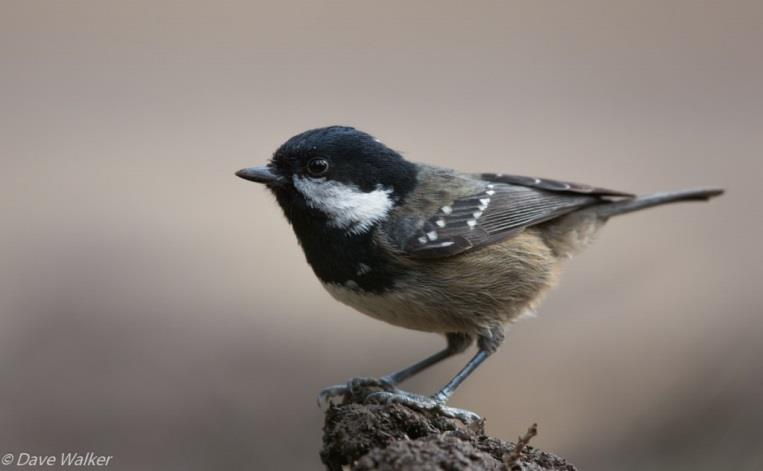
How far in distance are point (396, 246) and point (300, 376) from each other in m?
2.88

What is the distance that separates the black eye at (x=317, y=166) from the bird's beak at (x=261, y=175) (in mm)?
163

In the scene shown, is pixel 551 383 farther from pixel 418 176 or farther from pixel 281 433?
pixel 418 176

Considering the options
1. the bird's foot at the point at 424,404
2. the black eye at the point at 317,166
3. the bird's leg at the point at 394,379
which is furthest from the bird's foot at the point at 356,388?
the black eye at the point at 317,166

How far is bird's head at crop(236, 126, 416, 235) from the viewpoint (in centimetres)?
447

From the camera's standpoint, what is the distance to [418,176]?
499 cm

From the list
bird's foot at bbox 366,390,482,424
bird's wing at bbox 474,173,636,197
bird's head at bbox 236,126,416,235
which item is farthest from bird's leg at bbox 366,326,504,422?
bird's wing at bbox 474,173,636,197

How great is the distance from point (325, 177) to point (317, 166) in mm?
71

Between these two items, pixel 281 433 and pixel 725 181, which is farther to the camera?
pixel 725 181

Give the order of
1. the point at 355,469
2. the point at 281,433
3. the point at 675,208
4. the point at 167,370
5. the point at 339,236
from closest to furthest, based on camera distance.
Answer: the point at 355,469, the point at 339,236, the point at 281,433, the point at 167,370, the point at 675,208

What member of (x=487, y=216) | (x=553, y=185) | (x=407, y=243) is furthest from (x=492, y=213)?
(x=407, y=243)

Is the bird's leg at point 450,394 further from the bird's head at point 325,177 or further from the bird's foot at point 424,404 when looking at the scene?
the bird's head at point 325,177

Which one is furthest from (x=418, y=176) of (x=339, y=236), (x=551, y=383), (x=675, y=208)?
(x=675, y=208)

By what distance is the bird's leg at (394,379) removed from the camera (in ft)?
14.7

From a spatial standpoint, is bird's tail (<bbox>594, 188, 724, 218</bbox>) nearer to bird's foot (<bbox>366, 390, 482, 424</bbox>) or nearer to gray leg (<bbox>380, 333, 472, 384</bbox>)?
gray leg (<bbox>380, 333, 472, 384</bbox>)
